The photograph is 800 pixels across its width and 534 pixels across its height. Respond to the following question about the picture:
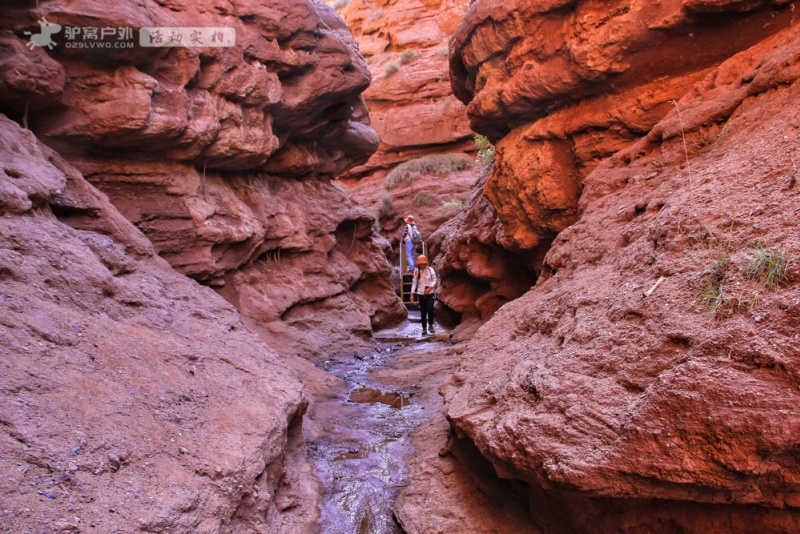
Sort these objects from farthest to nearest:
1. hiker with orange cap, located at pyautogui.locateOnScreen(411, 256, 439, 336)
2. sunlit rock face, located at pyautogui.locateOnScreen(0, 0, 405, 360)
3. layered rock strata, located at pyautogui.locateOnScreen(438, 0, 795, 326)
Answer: hiker with orange cap, located at pyautogui.locateOnScreen(411, 256, 439, 336), sunlit rock face, located at pyautogui.locateOnScreen(0, 0, 405, 360), layered rock strata, located at pyautogui.locateOnScreen(438, 0, 795, 326)

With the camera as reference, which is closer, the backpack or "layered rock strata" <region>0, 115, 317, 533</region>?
"layered rock strata" <region>0, 115, 317, 533</region>

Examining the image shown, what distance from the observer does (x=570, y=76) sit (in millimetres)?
6426

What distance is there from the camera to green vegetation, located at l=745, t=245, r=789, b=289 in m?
2.32

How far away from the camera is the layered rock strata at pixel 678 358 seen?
2092 millimetres

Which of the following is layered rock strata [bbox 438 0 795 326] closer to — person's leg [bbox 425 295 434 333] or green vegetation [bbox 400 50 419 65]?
person's leg [bbox 425 295 434 333]

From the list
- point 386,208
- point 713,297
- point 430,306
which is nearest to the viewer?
point 713,297

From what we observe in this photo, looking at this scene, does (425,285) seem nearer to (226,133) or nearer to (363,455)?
(226,133)

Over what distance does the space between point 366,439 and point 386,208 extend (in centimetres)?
1592

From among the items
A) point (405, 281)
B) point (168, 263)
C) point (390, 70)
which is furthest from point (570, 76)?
point (390, 70)

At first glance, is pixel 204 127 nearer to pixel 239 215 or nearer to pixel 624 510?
pixel 239 215

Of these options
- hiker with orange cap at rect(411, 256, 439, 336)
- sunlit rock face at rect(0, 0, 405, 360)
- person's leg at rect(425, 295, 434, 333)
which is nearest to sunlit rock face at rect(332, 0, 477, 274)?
person's leg at rect(425, 295, 434, 333)

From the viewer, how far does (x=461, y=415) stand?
141 inches

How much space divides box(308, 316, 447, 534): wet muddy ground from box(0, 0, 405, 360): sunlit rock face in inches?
66.6

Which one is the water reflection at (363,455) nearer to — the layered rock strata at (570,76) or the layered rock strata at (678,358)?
the layered rock strata at (678,358)
